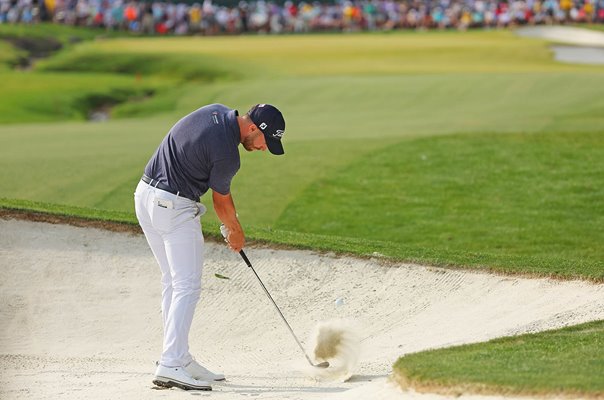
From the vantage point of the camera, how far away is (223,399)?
864 centimetres

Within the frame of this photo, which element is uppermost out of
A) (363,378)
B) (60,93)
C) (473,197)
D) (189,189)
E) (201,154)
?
(201,154)

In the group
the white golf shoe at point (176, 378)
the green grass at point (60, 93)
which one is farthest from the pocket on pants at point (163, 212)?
the green grass at point (60, 93)

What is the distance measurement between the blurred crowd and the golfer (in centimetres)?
5539

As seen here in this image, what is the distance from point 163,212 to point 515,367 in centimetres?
303

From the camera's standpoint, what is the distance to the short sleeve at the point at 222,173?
867cm

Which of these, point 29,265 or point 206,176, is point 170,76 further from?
point 206,176

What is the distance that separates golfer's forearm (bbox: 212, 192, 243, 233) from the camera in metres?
8.84

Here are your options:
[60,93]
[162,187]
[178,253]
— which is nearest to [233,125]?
[162,187]

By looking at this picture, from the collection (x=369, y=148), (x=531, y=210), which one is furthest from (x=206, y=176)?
(x=369, y=148)

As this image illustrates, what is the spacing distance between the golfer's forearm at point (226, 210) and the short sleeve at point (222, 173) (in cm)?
6

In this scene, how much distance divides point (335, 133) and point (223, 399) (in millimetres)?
15582

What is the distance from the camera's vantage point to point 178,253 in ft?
29.4

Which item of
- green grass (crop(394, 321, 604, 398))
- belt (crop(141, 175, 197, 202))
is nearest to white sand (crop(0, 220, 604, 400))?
green grass (crop(394, 321, 604, 398))

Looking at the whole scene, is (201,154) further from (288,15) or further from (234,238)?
(288,15)
